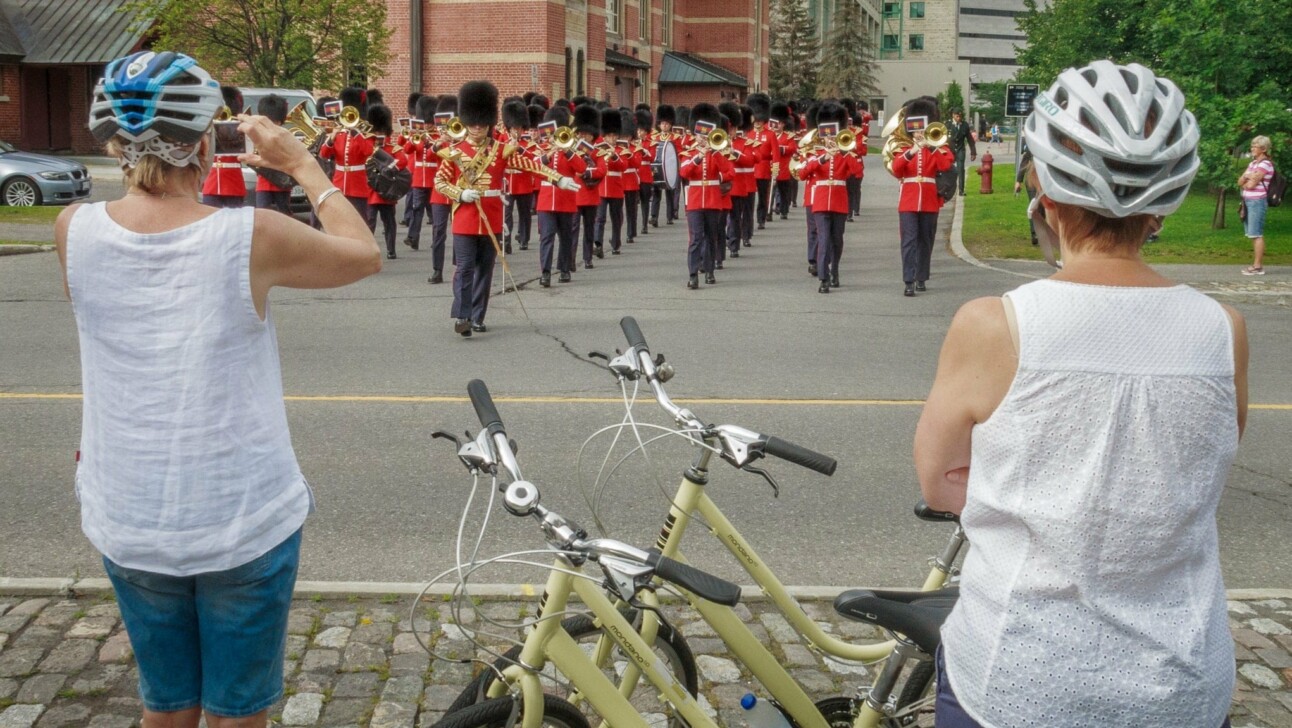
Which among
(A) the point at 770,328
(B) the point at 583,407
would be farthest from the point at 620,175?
(B) the point at 583,407

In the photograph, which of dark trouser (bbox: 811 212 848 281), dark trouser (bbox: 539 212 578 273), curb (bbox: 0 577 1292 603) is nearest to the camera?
curb (bbox: 0 577 1292 603)

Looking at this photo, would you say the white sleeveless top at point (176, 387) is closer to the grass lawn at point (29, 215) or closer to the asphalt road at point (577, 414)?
the asphalt road at point (577, 414)

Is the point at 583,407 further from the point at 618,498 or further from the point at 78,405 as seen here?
the point at 78,405

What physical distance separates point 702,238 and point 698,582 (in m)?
14.1

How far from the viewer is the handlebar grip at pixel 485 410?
2896 mm

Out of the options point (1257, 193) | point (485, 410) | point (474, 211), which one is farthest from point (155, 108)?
point (1257, 193)

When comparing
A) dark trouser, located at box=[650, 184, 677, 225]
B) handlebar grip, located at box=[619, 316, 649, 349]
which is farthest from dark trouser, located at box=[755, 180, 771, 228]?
handlebar grip, located at box=[619, 316, 649, 349]

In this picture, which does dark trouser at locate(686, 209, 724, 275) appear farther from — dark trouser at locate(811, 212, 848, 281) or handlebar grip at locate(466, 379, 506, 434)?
handlebar grip at locate(466, 379, 506, 434)

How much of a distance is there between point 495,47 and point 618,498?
35.3 meters

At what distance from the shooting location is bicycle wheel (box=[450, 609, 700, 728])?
10.5ft

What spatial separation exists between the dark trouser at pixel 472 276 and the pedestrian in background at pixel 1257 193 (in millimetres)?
10116

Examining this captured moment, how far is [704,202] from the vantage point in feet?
55.7

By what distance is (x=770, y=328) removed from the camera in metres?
12.9

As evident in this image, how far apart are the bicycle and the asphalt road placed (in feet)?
1.08
